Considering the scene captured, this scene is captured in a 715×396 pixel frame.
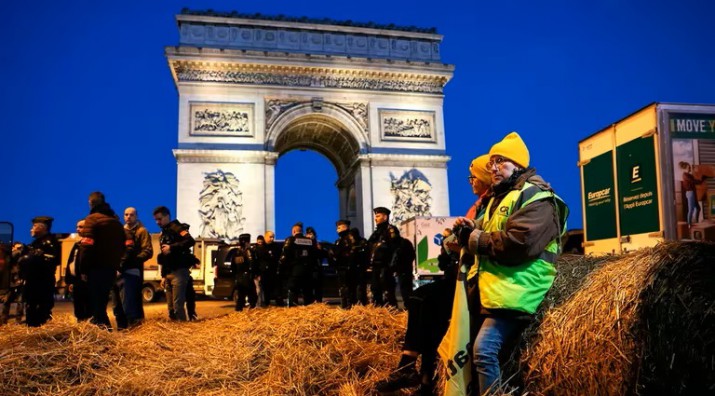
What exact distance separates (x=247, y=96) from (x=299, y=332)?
20.6 meters

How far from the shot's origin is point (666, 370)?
2.38 metres

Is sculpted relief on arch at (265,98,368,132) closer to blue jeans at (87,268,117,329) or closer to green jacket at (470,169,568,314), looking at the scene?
blue jeans at (87,268,117,329)

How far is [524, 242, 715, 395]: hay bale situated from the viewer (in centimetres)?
238

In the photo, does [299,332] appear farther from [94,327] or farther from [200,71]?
[200,71]

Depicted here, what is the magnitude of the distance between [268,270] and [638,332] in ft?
29.1

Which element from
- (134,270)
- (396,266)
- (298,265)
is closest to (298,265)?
(298,265)

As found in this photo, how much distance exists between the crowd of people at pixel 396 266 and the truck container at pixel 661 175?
8.64ft

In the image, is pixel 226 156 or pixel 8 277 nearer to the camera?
pixel 8 277

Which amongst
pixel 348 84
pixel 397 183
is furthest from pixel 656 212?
pixel 348 84

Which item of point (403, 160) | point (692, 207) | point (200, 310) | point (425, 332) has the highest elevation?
point (403, 160)

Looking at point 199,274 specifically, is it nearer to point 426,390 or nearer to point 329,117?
point 329,117

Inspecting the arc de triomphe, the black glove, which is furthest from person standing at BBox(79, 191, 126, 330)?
the arc de triomphe

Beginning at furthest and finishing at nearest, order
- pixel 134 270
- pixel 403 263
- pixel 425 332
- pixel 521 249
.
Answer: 1. pixel 403 263
2. pixel 134 270
3. pixel 425 332
4. pixel 521 249

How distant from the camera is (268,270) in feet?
35.3
